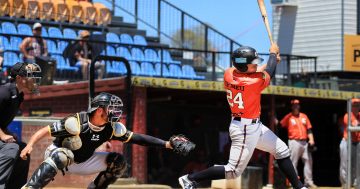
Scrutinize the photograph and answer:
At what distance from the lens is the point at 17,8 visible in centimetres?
2120

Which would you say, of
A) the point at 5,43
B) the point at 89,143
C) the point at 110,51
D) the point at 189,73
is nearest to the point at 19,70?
the point at 89,143

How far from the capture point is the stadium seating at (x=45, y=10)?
21.8m

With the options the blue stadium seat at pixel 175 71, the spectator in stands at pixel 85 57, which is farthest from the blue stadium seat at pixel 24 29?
the blue stadium seat at pixel 175 71

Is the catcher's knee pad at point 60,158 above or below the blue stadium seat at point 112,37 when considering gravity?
below

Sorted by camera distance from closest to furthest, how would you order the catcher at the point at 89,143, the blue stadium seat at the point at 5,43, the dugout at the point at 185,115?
1. the catcher at the point at 89,143
2. the dugout at the point at 185,115
3. the blue stadium seat at the point at 5,43

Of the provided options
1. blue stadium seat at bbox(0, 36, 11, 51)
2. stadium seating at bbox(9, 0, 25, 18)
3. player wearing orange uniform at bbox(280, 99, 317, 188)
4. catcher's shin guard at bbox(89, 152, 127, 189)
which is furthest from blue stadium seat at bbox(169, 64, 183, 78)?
catcher's shin guard at bbox(89, 152, 127, 189)

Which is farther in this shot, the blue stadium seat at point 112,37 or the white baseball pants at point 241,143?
the blue stadium seat at point 112,37

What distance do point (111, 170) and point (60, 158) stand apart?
2.52 ft

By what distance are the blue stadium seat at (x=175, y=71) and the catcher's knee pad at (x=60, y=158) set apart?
431 inches

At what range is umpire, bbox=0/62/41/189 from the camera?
925cm

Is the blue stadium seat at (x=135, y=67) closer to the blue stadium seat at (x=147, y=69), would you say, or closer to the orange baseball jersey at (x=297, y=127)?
the blue stadium seat at (x=147, y=69)

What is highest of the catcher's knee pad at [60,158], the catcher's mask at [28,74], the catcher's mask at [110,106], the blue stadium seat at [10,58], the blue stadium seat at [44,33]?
the blue stadium seat at [44,33]

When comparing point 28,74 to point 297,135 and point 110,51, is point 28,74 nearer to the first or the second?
point 297,135

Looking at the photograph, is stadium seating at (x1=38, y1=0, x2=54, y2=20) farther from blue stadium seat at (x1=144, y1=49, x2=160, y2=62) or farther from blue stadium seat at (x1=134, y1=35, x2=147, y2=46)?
blue stadium seat at (x1=144, y1=49, x2=160, y2=62)
